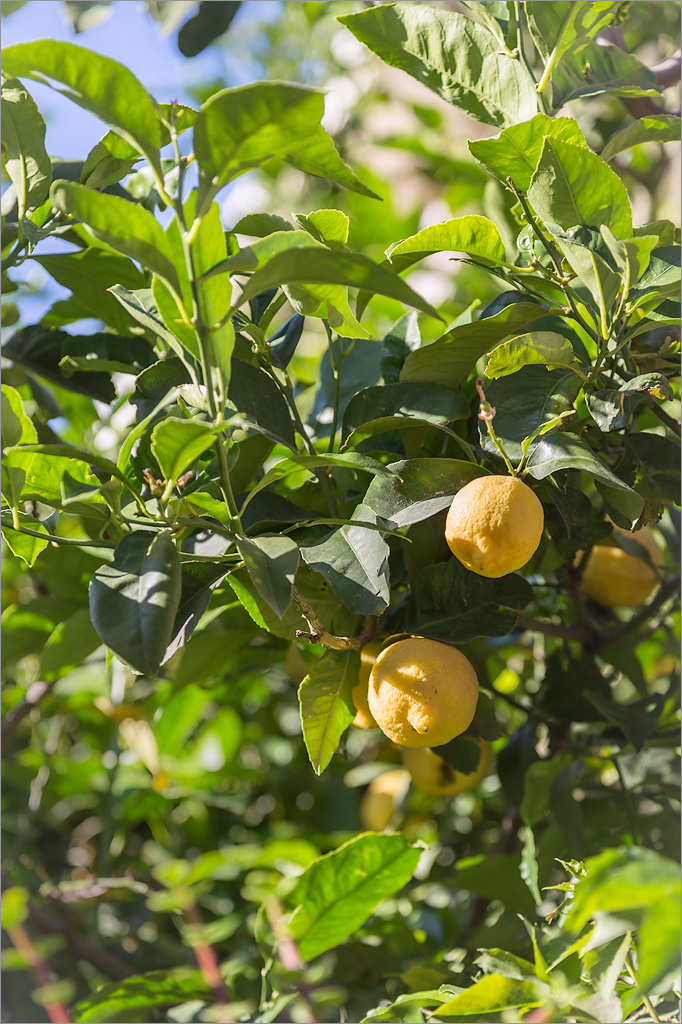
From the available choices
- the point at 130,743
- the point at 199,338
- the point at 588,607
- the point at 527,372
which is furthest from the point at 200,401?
the point at 130,743

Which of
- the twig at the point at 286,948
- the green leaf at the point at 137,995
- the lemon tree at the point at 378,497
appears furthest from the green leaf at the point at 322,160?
the green leaf at the point at 137,995

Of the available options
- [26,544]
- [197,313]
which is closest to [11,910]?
[26,544]

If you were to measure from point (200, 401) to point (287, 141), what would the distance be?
143mm

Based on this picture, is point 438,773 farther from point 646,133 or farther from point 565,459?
point 646,133

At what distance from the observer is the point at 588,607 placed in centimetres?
78

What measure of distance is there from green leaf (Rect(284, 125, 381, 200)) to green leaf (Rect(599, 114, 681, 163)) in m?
0.18

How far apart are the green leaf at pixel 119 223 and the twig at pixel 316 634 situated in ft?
0.60

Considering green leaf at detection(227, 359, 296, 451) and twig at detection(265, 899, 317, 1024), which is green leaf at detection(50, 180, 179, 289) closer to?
green leaf at detection(227, 359, 296, 451)

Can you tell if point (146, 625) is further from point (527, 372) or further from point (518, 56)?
point (518, 56)

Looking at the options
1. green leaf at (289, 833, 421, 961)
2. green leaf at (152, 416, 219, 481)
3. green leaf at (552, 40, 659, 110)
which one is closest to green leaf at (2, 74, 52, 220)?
green leaf at (152, 416, 219, 481)

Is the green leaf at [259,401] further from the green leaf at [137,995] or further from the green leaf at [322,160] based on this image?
the green leaf at [137,995]

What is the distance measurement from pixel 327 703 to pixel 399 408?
20 centimetres

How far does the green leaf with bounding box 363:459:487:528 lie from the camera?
47 centimetres

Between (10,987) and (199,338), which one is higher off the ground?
(199,338)
